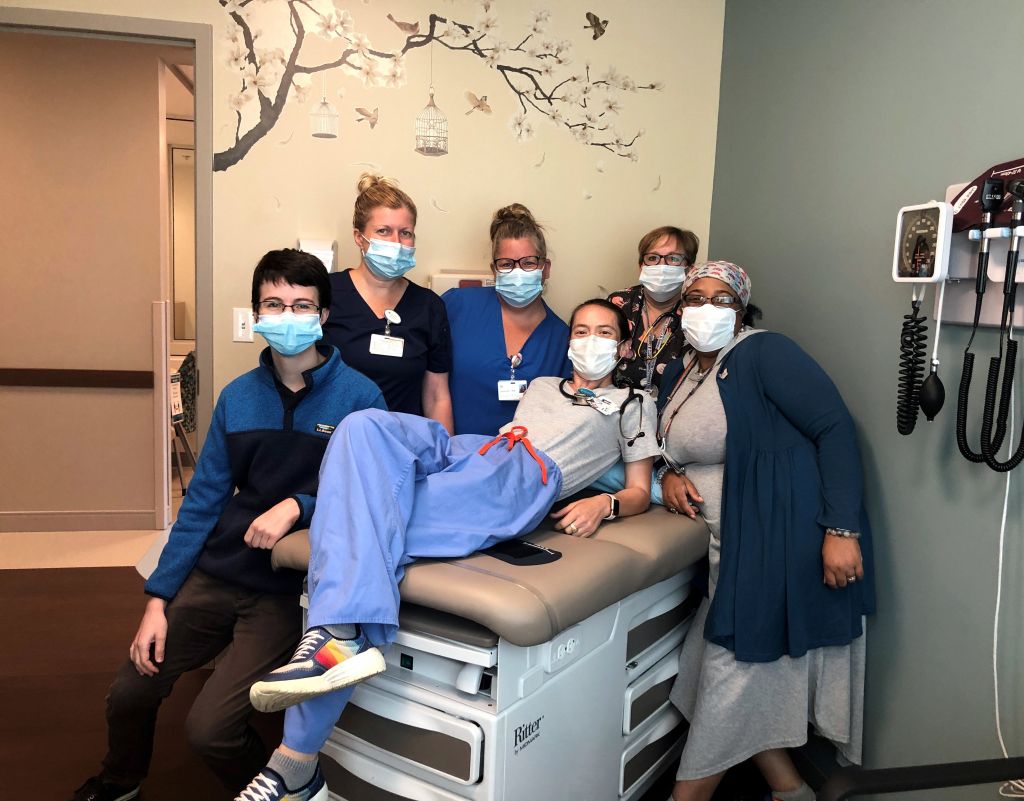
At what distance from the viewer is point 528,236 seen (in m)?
2.24

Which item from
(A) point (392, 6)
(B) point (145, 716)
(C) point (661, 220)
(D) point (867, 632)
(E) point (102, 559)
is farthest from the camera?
(E) point (102, 559)

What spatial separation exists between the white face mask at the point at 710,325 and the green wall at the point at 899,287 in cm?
34

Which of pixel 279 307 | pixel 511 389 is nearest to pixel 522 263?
pixel 511 389

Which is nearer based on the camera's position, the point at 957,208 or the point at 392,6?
the point at 957,208

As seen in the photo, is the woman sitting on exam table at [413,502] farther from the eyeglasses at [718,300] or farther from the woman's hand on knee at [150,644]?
the woman's hand on knee at [150,644]

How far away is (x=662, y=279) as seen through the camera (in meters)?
2.29

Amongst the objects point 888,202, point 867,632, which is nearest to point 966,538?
point 867,632

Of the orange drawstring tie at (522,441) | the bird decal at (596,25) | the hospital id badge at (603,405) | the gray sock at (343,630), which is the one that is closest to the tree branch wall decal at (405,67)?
the bird decal at (596,25)

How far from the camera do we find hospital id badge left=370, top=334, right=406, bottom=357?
7.24 feet

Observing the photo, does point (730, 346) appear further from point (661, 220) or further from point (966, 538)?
point (661, 220)

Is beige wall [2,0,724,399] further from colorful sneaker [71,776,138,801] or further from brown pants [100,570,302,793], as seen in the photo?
colorful sneaker [71,776,138,801]

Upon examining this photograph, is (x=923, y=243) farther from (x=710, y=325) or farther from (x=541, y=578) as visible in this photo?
(x=541, y=578)

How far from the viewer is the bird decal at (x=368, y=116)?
8.28 feet

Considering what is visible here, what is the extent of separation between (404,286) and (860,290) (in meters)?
1.27
